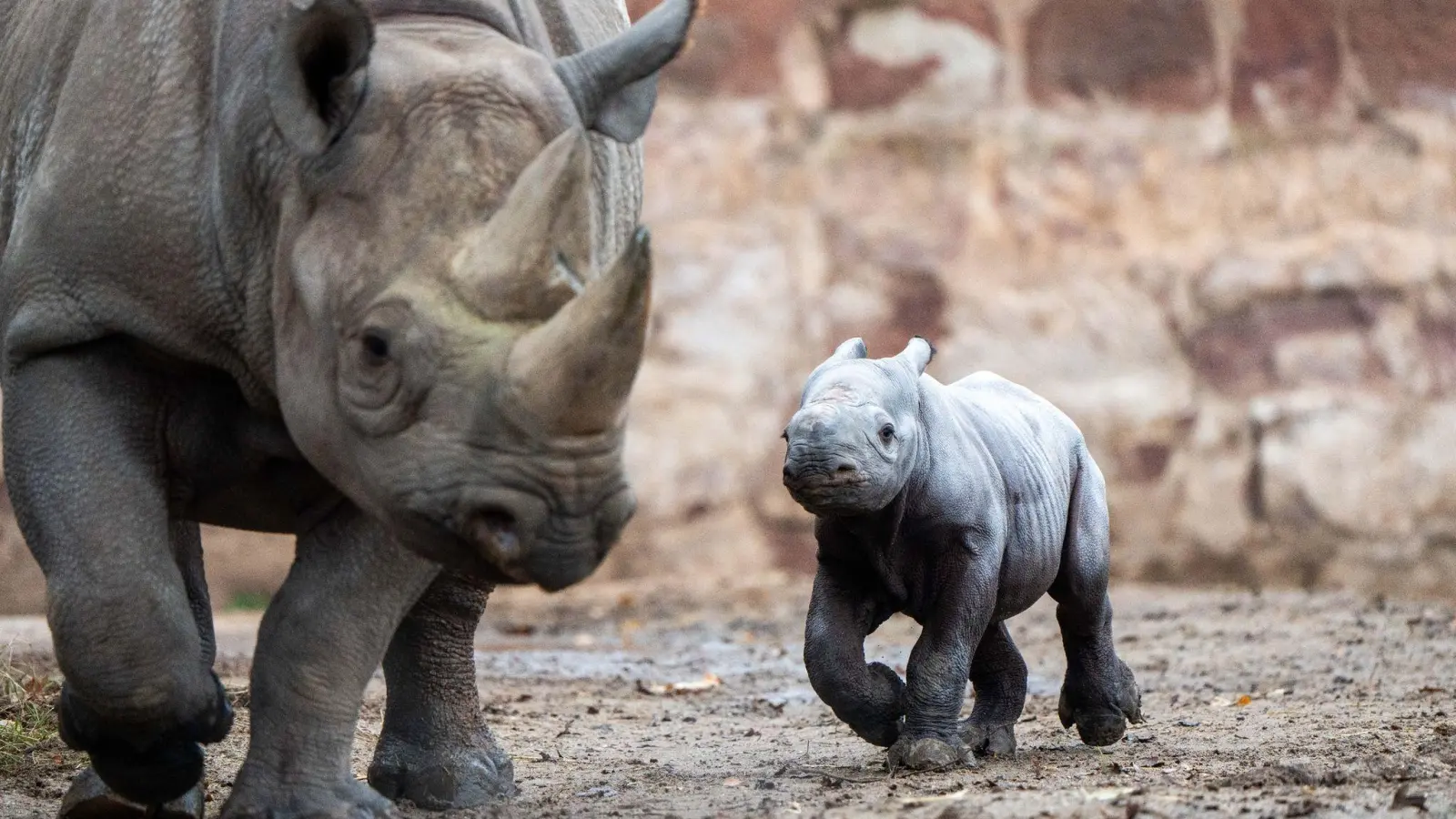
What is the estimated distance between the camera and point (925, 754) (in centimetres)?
488

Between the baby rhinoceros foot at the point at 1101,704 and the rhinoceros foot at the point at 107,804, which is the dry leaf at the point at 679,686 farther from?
the rhinoceros foot at the point at 107,804

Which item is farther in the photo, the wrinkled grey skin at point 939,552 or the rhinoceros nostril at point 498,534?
the wrinkled grey skin at point 939,552

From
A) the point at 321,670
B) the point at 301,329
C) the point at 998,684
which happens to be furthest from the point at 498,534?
the point at 998,684

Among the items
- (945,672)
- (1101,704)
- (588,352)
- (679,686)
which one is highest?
(588,352)

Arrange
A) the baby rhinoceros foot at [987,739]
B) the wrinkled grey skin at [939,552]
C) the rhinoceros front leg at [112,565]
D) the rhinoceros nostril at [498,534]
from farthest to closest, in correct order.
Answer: the baby rhinoceros foot at [987,739] → the wrinkled grey skin at [939,552] → the rhinoceros front leg at [112,565] → the rhinoceros nostril at [498,534]

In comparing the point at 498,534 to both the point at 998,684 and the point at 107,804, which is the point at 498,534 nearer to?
the point at 107,804

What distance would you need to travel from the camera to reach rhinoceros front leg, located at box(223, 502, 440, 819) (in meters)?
4.07

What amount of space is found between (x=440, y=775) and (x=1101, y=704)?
178cm

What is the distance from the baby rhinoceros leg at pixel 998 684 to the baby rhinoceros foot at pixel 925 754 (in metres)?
0.43

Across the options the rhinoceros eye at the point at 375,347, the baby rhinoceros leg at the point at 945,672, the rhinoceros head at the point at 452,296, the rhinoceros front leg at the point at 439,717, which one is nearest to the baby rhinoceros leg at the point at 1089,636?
the baby rhinoceros leg at the point at 945,672

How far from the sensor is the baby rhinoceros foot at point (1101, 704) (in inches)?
213

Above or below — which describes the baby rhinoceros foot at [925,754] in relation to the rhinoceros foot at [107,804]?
below

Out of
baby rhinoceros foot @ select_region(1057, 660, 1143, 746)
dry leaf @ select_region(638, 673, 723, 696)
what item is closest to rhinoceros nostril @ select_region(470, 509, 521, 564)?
baby rhinoceros foot @ select_region(1057, 660, 1143, 746)

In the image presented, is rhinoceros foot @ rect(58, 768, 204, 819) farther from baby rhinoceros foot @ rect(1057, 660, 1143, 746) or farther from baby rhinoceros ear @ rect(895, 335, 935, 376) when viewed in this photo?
baby rhinoceros foot @ rect(1057, 660, 1143, 746)
